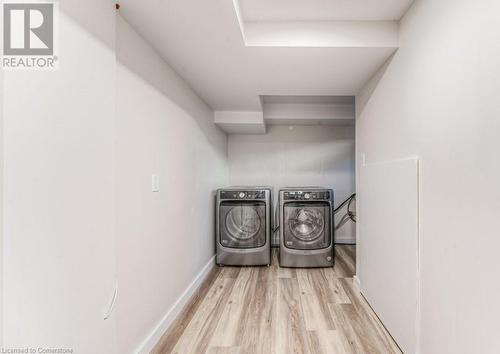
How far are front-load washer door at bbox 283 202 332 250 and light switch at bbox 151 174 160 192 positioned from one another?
72.5 inches

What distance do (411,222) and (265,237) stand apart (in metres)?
1.96

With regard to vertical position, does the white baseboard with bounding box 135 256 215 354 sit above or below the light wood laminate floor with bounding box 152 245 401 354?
above

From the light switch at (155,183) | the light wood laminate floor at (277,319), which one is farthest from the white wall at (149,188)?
the light wood laminate floor at (277,319)

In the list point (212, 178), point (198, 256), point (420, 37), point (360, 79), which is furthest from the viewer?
point (212, 178)

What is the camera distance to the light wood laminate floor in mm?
1705

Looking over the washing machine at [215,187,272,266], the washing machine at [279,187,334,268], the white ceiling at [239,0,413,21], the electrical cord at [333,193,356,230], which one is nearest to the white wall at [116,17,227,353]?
the washing machine at [215,187,272,266]

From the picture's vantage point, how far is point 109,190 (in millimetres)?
1156

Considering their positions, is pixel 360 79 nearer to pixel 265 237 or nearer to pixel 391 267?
pixel 391 267

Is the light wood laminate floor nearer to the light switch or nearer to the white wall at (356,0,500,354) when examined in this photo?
the white wall at (356,0,500,354)

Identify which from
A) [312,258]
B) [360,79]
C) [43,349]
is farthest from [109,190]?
[312,258]

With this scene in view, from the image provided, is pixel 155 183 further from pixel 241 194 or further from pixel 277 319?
pixel 241 194

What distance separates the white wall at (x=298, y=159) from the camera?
13.7ft

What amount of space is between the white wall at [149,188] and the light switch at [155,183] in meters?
0.04

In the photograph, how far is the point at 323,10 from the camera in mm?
1562
